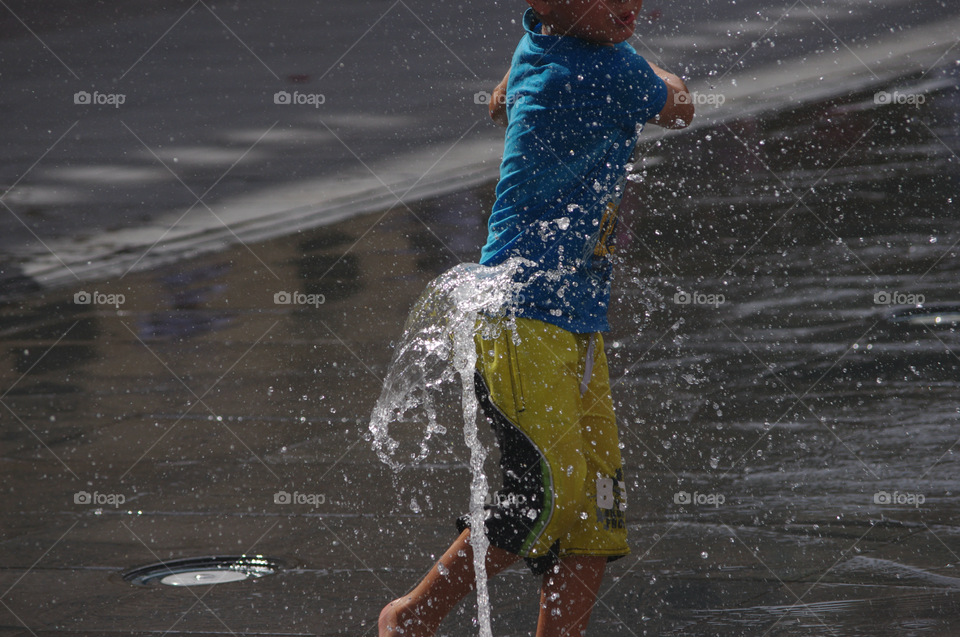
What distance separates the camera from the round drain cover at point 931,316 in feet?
20.7

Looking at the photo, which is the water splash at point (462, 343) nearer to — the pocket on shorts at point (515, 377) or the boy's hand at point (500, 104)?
the pocket on shorts at point (515, 377)

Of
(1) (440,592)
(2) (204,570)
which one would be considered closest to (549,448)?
(1) (440,592)

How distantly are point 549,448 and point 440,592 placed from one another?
48 centimetres

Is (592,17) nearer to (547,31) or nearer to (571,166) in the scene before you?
(547,31)

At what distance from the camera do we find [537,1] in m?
2.75

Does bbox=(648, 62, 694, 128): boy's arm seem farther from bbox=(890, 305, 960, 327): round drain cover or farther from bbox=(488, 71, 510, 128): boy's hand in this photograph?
bbox=(890, 305, 960, 327): round drain cover

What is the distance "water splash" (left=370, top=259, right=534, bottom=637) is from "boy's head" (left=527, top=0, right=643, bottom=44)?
0.58 m

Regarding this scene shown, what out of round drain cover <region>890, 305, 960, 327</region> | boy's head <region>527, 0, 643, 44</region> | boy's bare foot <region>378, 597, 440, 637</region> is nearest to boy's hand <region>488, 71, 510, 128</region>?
boy's head <region>527, 0, 643, 44</region>

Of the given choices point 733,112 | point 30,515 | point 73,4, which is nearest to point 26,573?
point 30,515

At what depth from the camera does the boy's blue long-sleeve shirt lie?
108 inches

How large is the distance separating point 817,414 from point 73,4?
15.5 meters

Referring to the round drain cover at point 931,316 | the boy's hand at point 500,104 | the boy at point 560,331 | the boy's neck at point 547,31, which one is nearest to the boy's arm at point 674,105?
the boy at point 560,331

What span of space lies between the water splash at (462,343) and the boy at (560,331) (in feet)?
0.11

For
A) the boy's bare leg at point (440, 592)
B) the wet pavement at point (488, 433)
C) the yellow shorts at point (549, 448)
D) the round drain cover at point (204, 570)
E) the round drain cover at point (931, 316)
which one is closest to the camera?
the yellow shorts at point (549, 448)
